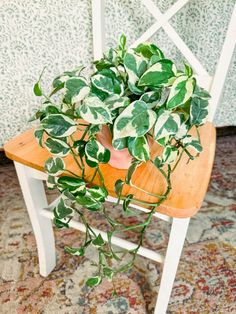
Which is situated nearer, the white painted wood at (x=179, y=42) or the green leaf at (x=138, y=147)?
the green leaf at (x=138, y=147)

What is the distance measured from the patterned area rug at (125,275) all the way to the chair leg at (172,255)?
143 millimetres

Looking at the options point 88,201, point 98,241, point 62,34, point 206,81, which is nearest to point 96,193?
point 88,201

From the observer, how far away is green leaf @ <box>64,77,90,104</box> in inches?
16.6

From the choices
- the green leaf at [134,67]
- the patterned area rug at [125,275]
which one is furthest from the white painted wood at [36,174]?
the patterned area rug at [125,275]

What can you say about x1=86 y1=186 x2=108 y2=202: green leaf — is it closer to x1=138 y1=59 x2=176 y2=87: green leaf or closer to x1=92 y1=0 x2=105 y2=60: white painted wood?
x1=138 y1=59 x2=176 y2=87: green leaf

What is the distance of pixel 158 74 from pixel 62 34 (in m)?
0.79

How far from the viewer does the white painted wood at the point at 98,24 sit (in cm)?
79

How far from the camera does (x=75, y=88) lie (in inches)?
16.9

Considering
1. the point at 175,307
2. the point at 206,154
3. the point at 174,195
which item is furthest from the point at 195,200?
the point at 175,307

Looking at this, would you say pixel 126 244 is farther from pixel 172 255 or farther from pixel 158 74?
pixel 158 74

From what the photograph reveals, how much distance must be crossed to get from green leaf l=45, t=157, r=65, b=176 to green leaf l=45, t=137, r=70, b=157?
0.08 feet

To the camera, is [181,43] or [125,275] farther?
[125,275]

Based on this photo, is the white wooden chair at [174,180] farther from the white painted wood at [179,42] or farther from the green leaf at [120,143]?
the green leaf at [120,143]

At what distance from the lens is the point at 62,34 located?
104cm
